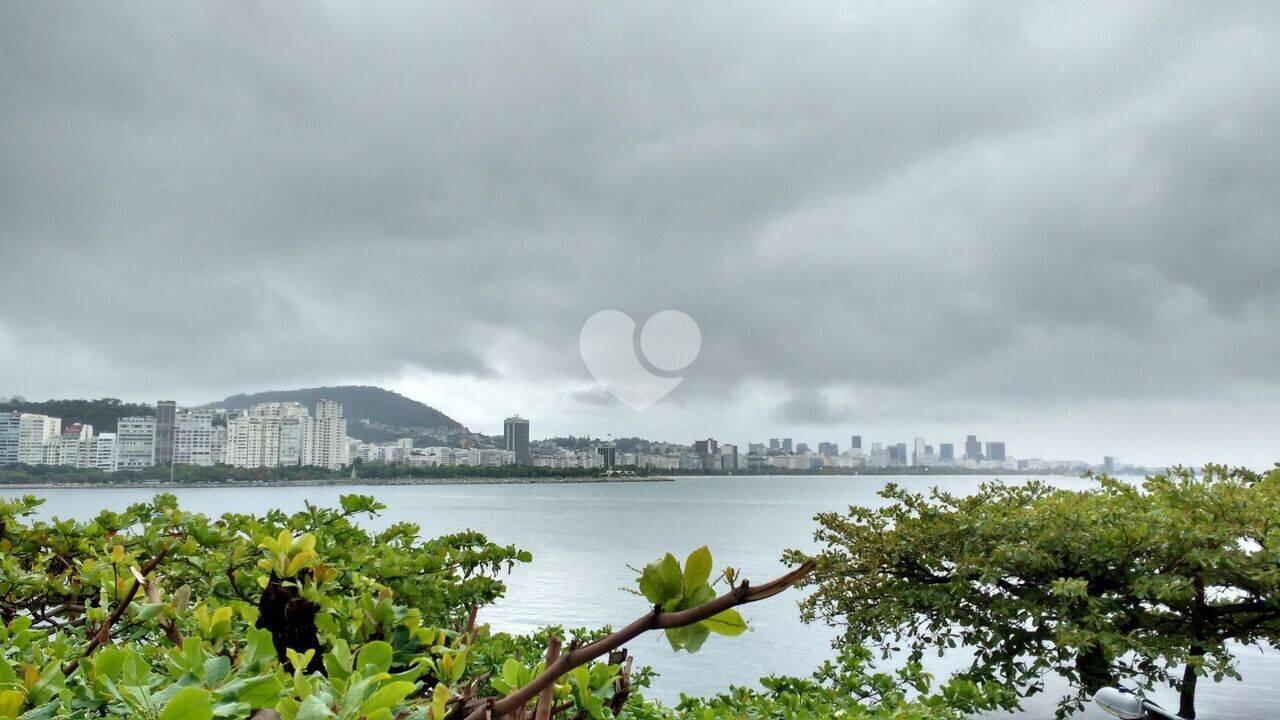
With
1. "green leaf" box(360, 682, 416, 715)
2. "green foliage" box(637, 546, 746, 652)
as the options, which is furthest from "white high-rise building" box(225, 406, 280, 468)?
"green foliage" box(637, 546, 746, 652)

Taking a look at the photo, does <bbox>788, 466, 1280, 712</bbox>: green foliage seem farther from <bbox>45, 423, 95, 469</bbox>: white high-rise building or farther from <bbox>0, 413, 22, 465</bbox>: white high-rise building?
<bbox>0, 413, 22, 465</bbox>: white high-rise building

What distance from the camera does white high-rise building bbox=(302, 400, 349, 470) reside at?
434 feet

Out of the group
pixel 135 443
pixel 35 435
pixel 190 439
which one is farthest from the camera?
pixel 190 439

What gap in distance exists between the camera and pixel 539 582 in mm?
27594

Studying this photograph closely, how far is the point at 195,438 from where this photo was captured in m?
133

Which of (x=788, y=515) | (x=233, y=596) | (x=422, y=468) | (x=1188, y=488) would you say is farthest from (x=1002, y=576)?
(x=422, y=468)

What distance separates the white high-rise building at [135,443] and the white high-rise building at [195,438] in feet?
16.5

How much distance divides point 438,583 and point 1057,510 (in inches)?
184

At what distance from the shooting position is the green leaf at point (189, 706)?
1.93ft

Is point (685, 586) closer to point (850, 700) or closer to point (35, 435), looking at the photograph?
point (850, 700)

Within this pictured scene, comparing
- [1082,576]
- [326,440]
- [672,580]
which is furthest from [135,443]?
[672,580]

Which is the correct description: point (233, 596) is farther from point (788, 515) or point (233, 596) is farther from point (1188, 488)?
point (788, 515)

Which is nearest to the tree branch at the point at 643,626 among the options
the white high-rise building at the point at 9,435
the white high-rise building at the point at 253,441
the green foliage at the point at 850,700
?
the green foliage at the point at 850,700

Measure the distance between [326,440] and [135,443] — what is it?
96.2 feet
